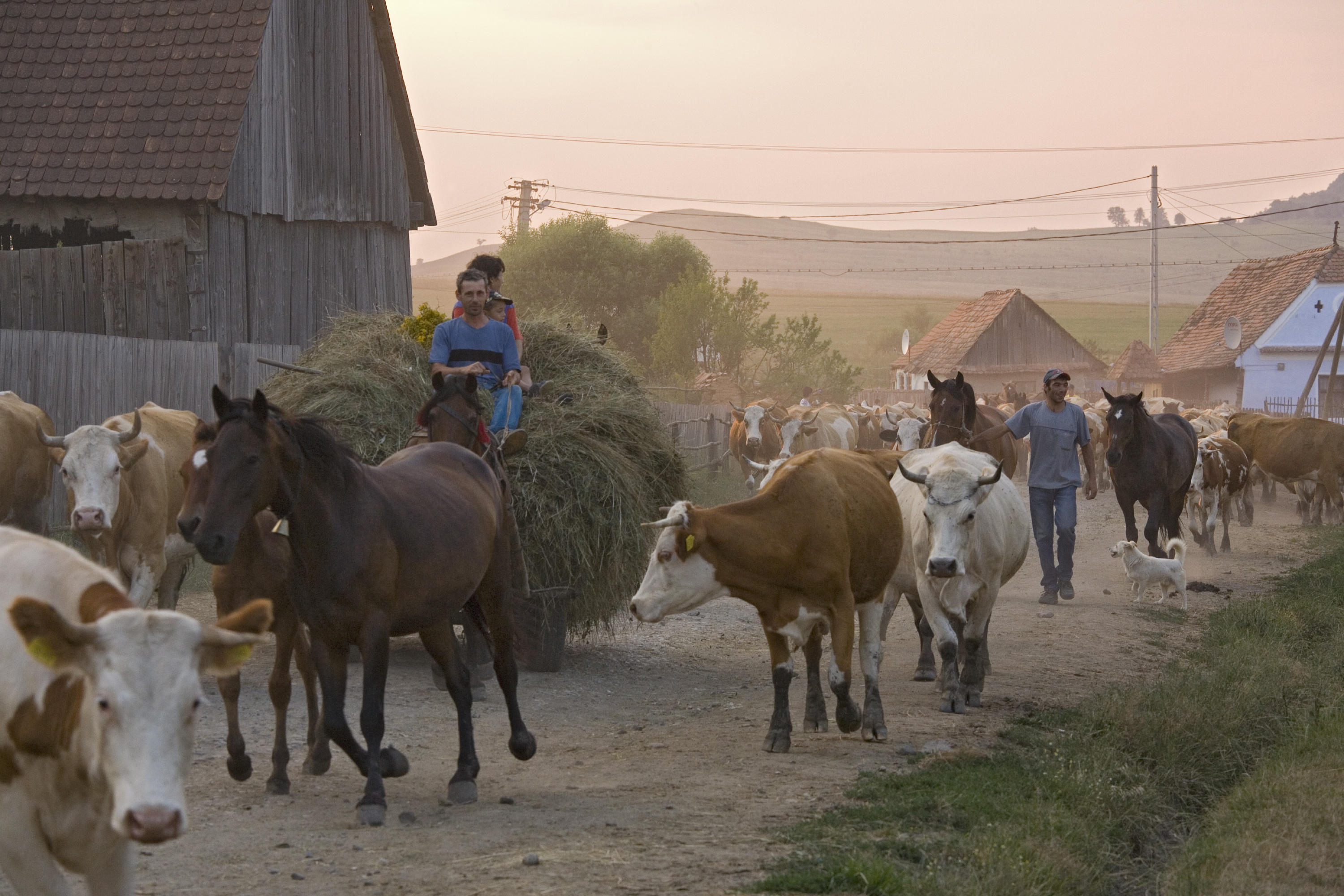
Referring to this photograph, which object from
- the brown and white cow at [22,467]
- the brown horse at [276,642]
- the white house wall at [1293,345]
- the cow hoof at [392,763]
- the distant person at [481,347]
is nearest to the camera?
the cow hoof at [392,763]

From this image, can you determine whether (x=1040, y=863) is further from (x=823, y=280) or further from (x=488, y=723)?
(x=823, y=280)

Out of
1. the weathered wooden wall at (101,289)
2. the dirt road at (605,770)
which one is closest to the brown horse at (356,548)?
the dirt road at (605,770)

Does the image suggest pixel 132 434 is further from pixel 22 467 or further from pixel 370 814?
pixel 370 814

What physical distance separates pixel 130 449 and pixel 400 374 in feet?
6.49

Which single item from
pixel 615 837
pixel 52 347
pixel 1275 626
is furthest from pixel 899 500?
pixel 52 347

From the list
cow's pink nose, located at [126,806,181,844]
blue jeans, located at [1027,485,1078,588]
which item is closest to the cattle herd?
cow's pink nose, located at [126,806,181,844]

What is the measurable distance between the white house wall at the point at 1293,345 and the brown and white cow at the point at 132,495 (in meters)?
49.0

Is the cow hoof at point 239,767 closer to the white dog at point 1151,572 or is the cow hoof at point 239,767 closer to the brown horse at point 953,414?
the brown horse at point 953,414

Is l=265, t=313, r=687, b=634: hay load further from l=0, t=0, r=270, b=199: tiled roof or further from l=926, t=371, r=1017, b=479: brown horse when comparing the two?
l=0, t=0, r=270, b=199: tiled roof

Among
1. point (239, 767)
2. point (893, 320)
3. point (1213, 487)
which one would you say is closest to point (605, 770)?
point (239, 767)

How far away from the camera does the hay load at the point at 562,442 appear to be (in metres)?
10.2

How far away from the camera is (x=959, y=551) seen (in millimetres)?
8977

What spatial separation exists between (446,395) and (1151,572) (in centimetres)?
842

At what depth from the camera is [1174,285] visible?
14712 centimetres
